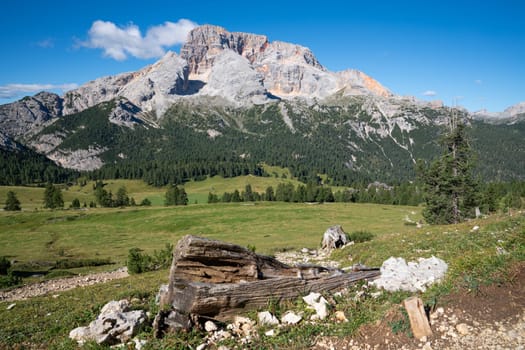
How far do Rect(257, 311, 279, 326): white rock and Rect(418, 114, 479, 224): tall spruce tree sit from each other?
142ft

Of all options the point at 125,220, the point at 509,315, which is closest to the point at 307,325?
the point at 509,315

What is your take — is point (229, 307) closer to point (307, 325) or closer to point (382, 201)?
point (307, 325)

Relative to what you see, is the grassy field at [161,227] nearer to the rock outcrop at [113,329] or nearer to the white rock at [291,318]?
the white rock at [291,318]

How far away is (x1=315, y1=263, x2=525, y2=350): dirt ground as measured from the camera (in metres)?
7.70

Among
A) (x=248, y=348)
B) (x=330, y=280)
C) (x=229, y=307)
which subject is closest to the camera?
(x=248, y=348)

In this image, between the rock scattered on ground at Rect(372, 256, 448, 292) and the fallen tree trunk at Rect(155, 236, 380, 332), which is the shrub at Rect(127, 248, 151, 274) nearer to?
the fallen tree trunk at Rect(155, 236, 380, 332)

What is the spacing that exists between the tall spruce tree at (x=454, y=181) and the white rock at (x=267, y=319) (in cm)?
4313

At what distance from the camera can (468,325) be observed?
321 inches

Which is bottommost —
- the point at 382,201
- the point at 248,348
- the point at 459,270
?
the point at 382,201

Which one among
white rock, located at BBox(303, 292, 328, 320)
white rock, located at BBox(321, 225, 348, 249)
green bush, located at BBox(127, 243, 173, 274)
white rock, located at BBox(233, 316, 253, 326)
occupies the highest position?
white rock, located at BBox(303, 292, 328, 320)

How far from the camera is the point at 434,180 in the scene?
48.2 meters

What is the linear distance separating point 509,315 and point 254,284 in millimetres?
7282

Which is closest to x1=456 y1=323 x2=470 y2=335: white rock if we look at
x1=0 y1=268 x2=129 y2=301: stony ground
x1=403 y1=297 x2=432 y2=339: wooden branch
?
x1=403 y1=297 x2=432 y2=339: wooden branch

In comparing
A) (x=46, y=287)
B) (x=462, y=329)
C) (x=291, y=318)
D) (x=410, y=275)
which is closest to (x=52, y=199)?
(x=46, y=287)
